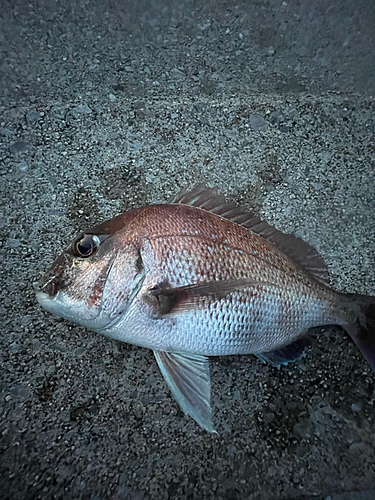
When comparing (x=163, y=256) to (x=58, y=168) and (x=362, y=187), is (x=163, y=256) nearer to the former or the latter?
(x=58, y=168)

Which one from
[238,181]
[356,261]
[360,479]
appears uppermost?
[238,181]

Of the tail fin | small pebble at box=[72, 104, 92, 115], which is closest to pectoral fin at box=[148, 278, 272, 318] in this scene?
the tail fin

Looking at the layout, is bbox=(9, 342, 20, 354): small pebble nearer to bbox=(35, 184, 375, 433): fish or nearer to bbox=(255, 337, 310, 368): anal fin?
bbox=(35, 184, 375, 433): fish

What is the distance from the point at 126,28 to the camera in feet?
4.91

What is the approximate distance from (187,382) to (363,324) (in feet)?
2.01

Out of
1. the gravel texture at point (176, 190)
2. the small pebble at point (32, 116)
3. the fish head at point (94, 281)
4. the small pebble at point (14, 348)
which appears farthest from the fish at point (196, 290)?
the small pebble at point (32, 116)

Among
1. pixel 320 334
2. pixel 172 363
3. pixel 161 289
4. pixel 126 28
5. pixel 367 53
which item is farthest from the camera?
pixel 367 53

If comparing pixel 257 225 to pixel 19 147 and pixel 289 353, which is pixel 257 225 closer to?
pixel 289 353

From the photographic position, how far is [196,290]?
1030 mm

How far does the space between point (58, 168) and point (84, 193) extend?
137mm

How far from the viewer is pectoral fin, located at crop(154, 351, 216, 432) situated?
1140 mm

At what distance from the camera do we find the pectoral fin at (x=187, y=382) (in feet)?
3.74

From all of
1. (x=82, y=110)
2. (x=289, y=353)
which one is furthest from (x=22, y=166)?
(x=289, y=353)

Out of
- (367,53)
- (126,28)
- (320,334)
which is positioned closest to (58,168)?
(126,28)
